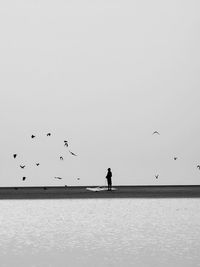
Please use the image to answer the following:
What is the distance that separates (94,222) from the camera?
33.9m

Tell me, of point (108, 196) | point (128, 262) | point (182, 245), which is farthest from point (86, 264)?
point (108, 196)

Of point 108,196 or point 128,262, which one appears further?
point 108,196

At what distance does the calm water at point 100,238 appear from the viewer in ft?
68.1

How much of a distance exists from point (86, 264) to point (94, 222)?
13.9 m

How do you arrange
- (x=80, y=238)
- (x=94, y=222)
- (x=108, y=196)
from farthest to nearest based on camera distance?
1. (x=108, y=196)
2. (x=94, y=222)
3. (x=80, y=238)

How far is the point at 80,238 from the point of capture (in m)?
26.6

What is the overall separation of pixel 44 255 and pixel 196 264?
15.7 feet

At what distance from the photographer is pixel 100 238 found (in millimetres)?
26547

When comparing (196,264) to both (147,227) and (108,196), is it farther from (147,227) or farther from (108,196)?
(108,196)

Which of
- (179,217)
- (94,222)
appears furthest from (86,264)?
(179,217)

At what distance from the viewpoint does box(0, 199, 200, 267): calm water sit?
2075 centimetres

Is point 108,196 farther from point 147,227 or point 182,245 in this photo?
point 182,245

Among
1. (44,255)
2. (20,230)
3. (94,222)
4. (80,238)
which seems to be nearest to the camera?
(44,255)

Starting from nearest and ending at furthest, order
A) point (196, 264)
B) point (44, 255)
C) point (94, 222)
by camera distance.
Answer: point (196, 264) < point (44, 255) < point (94, 222)
